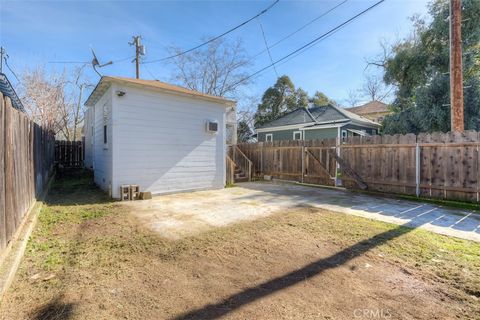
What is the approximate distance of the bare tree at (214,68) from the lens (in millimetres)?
22719

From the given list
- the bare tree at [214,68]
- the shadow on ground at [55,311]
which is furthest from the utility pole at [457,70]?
the bare tree at [214,68]

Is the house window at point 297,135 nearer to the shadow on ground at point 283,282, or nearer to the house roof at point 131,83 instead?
the house roof at point 131,83

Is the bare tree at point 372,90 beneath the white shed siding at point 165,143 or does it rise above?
above

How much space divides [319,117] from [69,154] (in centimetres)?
1660

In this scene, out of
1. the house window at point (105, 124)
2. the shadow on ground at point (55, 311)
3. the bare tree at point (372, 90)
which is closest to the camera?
the shadow on ground at point (55, 311)

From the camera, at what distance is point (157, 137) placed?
23.8 feet

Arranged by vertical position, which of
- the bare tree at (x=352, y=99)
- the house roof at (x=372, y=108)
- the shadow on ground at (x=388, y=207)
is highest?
the bare tree at (x=352, y=99)

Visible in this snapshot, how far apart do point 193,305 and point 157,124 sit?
5.95 m

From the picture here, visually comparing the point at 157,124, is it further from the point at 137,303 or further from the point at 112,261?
the point at 137,303

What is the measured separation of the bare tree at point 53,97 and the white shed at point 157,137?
36.7 feet

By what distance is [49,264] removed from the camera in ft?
9.44

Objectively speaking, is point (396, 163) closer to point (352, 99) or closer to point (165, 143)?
point (165, 143)

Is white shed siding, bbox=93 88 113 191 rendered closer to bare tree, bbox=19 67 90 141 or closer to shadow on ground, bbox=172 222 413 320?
shadow on ground, bbox=172 222 413 320

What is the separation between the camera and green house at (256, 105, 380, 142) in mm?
16672
